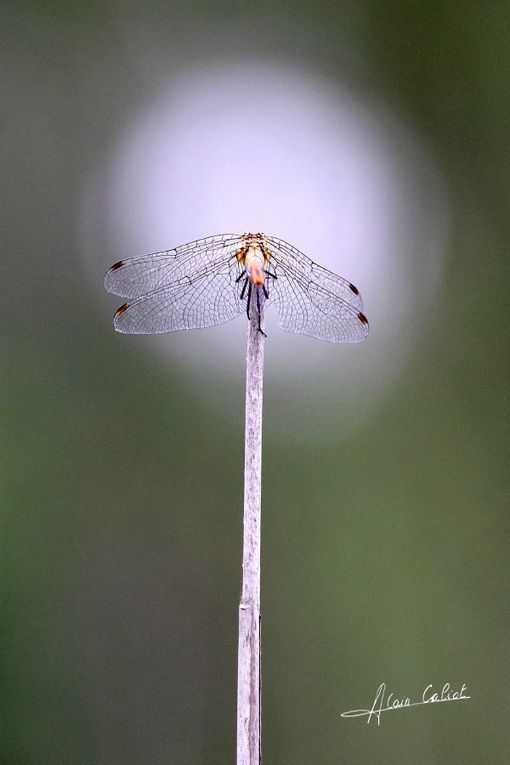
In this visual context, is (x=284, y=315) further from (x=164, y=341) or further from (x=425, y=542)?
(x=164, y=341)

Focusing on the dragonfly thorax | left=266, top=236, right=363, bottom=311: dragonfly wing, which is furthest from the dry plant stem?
left=266, top=236, right=363, bottom=311: dragonfly wing

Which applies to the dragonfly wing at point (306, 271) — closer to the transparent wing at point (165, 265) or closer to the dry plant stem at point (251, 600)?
the transparent wing at point (165, 265)

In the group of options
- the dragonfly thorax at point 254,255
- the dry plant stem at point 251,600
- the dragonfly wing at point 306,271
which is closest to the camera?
the dry plant stem at point 251,600

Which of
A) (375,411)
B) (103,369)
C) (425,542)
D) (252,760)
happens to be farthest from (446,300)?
(252,760)

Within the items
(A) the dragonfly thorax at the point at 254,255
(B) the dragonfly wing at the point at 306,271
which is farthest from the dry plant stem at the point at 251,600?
(B) the dragonfly wing at the point at 306,271

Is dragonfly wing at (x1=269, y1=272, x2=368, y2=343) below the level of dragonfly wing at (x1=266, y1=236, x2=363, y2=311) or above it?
below

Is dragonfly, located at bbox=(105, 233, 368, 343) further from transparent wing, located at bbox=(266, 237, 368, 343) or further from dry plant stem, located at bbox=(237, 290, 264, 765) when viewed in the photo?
dry plant stem, located at bbox=(237, 290, 264, 765)

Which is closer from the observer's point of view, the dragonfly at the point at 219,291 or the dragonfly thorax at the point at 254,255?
the dragonfly thorax at the point at 254,255
